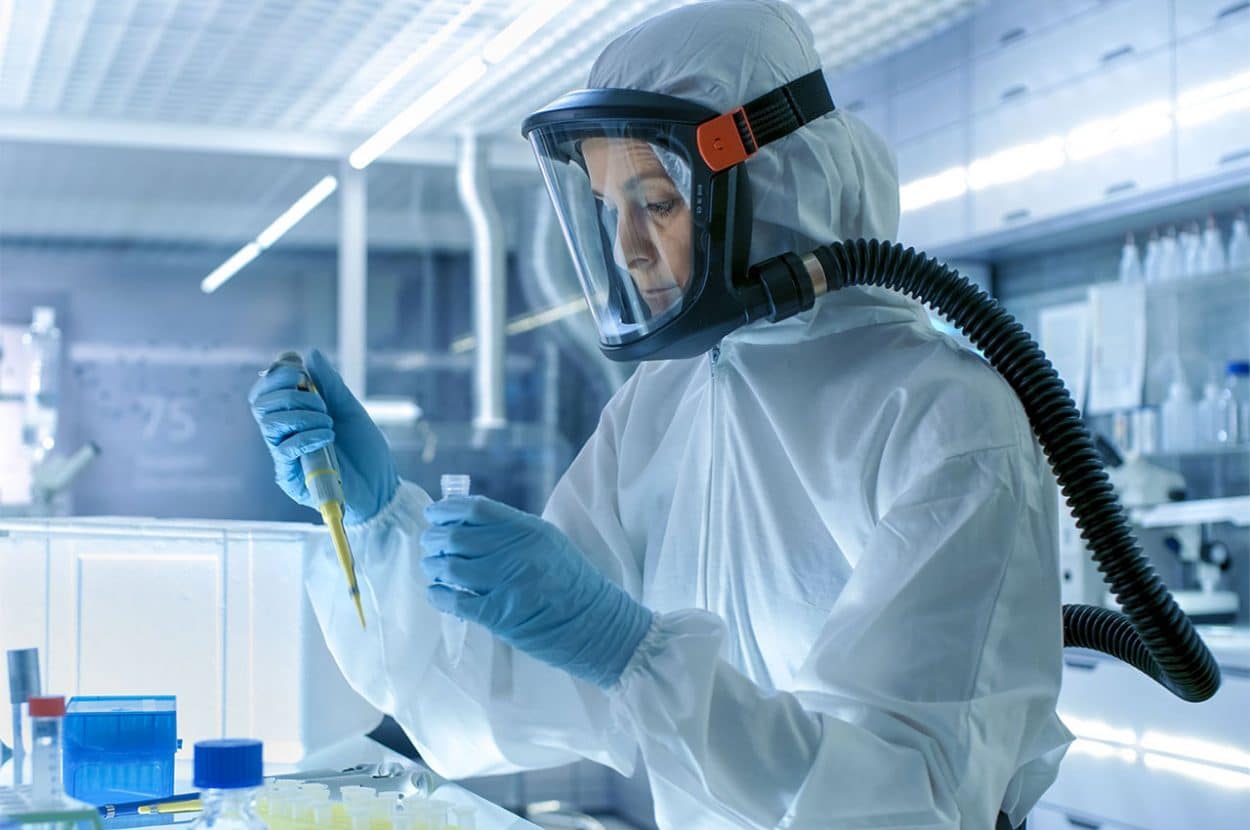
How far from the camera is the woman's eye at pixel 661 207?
1.38 meters

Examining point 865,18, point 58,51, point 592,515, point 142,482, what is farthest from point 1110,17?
point 142,482

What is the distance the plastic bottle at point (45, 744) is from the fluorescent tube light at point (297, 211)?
501cm

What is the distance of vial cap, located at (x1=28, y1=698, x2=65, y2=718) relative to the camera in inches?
39.9

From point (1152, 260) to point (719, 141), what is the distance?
110 inches

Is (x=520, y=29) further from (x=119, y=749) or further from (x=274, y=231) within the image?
(x=119, y=749)

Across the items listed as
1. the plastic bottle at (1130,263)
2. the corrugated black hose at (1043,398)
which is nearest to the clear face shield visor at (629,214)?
Answer: the corrugated black hose at (1043,398)

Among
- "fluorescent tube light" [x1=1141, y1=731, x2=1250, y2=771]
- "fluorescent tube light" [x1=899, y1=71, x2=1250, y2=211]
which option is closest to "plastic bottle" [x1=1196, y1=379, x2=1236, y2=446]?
"fluorescent tube light" [x1=899, y1=71, x2=1250, y2=211]

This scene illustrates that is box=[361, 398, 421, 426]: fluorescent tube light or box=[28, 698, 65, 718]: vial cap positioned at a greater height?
box=[361, 398, 421, 426]: fluorescent tube light

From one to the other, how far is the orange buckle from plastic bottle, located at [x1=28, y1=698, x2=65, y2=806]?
775 mm

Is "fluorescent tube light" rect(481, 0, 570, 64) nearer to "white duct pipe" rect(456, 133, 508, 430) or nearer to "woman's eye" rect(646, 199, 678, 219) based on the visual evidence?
"white duct pipe" rect(456, 133, 508, 430)

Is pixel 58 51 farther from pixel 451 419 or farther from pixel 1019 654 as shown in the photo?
pixel 1019 654

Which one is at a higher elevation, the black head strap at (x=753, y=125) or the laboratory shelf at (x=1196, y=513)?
the black head strap at (x=753, y=125)

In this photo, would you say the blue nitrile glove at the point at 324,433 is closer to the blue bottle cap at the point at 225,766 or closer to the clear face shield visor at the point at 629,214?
the clear face shield visor at the point at 629,214

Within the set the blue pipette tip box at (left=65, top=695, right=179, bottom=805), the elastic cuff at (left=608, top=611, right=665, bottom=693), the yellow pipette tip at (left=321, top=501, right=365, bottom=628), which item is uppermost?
the yellow pipette tip at (left=321, top=501, right=365, bottom=628)
